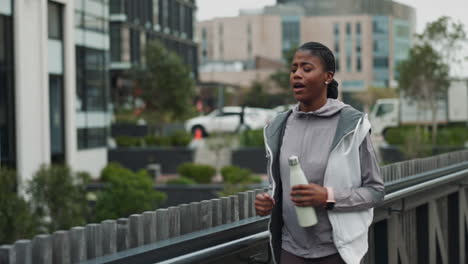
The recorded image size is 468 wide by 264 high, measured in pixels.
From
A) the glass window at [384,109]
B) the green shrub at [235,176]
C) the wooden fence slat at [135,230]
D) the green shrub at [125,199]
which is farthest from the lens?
the glass window at [384,109]

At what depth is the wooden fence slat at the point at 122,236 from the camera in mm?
3570

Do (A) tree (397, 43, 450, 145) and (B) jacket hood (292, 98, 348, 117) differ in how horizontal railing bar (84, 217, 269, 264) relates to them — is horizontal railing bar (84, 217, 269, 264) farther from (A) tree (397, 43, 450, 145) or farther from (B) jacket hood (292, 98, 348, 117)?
(A) tree (397, 43, 450, 145)

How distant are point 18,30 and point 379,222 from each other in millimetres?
19890

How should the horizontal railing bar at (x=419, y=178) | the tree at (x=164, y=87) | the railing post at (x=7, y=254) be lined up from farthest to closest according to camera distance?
1. the tree at (x=164, y=87)
2. the horizontal railing bar at (x=419, y=178)
3. the railing post at (x=7, y=254)

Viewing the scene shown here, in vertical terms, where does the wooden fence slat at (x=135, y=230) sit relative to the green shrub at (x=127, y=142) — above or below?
above

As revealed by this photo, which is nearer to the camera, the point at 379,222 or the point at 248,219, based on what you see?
the point at 248,219

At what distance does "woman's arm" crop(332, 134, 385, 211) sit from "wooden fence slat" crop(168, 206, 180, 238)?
0.83 meters

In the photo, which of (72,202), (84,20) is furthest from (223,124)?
(72,202)

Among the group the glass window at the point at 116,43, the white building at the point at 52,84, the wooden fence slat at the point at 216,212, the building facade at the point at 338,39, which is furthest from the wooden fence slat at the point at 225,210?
the building facade at the point at 338,39

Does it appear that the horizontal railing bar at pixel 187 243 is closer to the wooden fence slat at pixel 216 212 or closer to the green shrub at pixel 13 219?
the wooden fence slat at pixel 216 212

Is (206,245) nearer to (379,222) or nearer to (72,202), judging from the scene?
(379,222)

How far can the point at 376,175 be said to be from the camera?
356 centimetres

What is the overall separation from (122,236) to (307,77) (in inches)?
40.2

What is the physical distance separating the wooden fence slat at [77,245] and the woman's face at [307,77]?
104 centimetres
